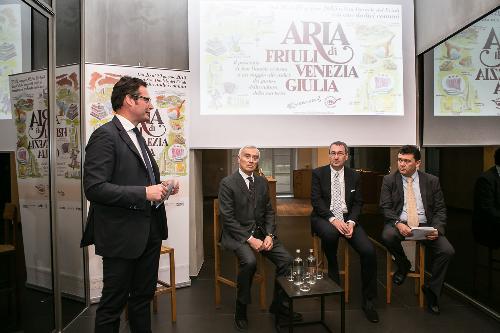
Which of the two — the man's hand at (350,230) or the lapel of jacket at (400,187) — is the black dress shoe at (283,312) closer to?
the man's hand at (350,230)

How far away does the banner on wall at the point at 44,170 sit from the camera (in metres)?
2.55

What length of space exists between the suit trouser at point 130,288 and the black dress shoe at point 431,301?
2.16 metres

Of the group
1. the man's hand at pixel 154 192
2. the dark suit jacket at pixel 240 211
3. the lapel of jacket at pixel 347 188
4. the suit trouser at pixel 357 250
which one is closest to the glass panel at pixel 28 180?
the man's hand at pixel 154 192

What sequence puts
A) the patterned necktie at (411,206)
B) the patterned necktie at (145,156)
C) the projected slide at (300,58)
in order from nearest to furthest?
the patterned necktie at (145,156)
the patterned necktie at (411,206)
the projected slide at (300,58)

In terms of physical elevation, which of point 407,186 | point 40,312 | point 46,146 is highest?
point 46,146

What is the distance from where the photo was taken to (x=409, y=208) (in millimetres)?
3162

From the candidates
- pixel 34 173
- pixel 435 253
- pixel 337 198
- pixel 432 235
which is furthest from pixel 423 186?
pixel 34 173

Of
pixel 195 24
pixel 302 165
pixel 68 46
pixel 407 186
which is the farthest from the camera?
pixel 302 165

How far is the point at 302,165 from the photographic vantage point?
36.7 feet

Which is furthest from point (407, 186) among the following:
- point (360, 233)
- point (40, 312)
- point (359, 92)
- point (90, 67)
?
point (40, 312)

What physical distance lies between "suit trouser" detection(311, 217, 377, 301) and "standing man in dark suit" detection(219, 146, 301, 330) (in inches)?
16.4

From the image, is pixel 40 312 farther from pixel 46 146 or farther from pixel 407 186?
pixel 407 186

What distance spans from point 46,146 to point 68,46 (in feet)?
2.83

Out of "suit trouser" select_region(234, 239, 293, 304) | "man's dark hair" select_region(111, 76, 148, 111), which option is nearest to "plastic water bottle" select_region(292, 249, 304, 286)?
"suit trouser" select_region(234, 239, 293, 304)
